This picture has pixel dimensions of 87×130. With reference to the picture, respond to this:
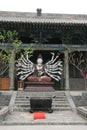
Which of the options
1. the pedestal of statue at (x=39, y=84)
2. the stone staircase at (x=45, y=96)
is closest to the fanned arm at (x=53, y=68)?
the pedestal of statue at (x=39, y=84)

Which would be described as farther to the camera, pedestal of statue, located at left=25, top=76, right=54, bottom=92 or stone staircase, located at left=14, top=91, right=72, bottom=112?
pedestal of statue, located at left=25, top=76, right=54, bottom=92

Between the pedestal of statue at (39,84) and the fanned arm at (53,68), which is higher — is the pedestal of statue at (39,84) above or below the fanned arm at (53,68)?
below

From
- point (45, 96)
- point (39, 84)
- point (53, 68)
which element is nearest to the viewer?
→ point (45, 96)

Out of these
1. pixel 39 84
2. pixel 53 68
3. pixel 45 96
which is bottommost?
pixel 45 96

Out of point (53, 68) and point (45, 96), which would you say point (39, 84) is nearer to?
point (53, 68)

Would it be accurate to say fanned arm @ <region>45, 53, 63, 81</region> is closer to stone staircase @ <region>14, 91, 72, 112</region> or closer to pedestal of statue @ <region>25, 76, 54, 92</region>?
pedestal of statue @ <region>25, 76, 54, 92</region>

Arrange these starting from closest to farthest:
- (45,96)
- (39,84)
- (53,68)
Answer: (45,96)
(39,84)
(53,68)

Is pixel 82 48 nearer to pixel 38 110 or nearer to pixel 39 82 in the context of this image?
pixel 39 82

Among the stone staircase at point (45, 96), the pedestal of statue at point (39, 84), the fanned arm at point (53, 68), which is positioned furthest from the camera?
the fanned arm at point (53, 68)

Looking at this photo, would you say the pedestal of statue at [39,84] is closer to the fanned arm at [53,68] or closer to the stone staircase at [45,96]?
the stone staircase at [45,96]

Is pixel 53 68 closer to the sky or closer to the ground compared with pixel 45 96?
closer to the sky

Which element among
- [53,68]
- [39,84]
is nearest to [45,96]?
[39,84]

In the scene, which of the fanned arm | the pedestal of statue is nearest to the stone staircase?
the pedestal of statue

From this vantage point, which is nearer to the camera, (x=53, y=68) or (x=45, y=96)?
(x=45, y=96)
